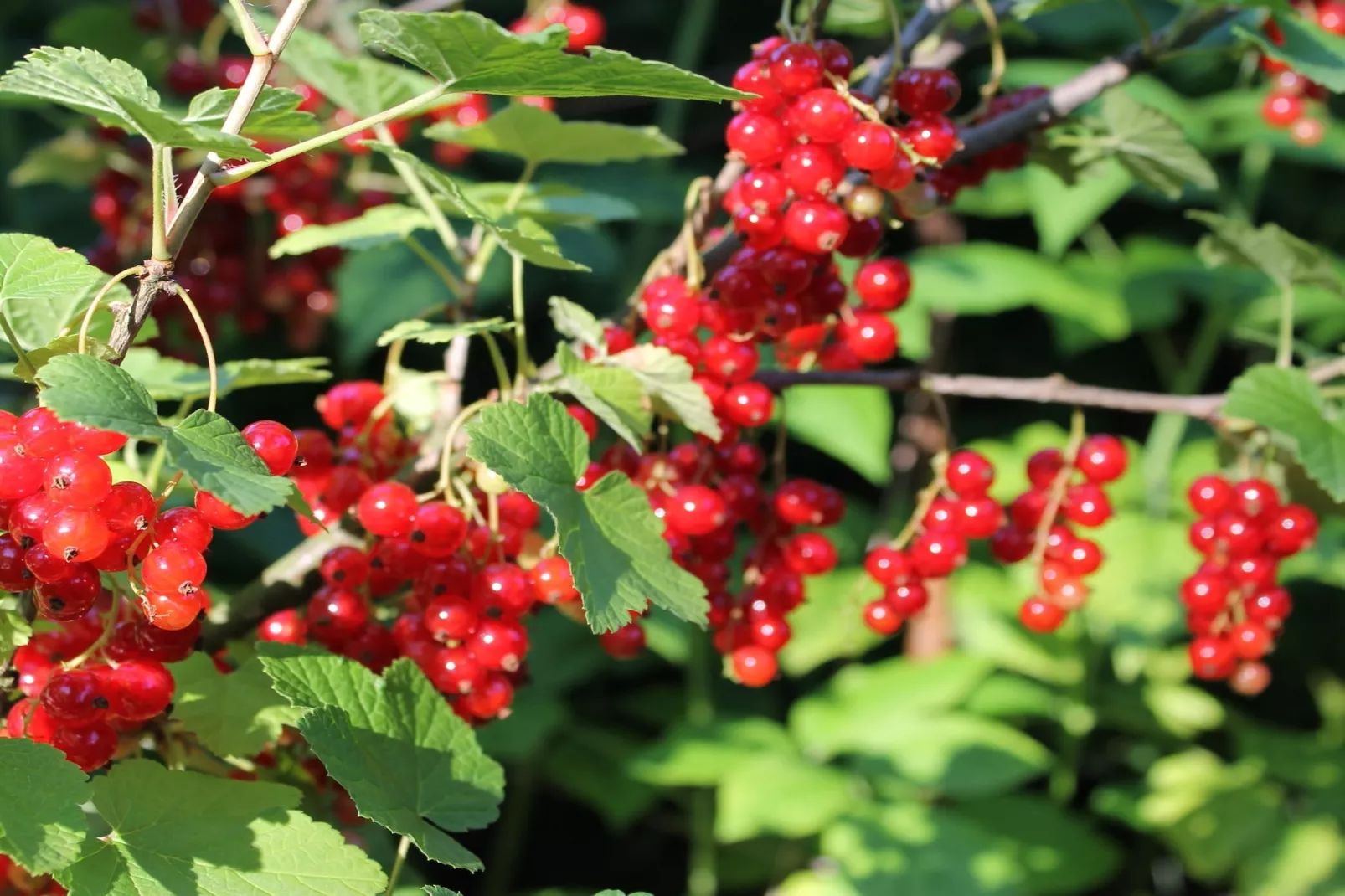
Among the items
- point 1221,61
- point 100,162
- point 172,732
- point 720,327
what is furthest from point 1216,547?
point 1221,61

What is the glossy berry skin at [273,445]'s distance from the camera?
598mm

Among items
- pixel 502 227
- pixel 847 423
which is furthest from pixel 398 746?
pixel 847 423

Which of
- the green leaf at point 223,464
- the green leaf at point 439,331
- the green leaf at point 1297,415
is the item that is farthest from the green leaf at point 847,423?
the green leaf at point 223,464

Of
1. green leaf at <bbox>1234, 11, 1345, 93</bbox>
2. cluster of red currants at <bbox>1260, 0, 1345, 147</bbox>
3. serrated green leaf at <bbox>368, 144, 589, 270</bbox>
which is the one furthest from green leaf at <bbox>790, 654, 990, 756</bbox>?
serrated green leaf at <bbox>368, 144, 589, 270</bbox>

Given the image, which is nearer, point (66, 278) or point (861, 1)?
point (66, 278)

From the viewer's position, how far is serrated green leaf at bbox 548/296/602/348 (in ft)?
2.53

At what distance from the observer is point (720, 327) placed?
0.82 metres

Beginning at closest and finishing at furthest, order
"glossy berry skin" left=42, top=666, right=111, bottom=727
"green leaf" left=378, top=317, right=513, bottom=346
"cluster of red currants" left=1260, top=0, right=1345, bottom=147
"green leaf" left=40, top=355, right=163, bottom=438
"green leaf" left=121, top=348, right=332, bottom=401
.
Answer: "green leaf" left=40, top=355, right=163, bottom=438 → "glossy berry skin" left=42, top=666, right=111, bottom=727 → "green leaf" left=378, top=317, right=513, bottom=346 → "green leaf" left=121, top=348, right=332, bottom=401 → "cluster of red currants" left=1260, top=0, right=1345, bottom=147

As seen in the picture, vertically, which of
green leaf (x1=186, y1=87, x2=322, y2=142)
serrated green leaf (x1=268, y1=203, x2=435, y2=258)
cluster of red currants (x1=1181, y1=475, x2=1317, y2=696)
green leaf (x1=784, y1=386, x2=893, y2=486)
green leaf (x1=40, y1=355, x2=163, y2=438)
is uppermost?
green leaf (x1=186, y1=87, x2=322, y2=142)

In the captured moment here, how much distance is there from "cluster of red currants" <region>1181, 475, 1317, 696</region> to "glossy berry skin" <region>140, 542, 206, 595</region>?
837 millimetres

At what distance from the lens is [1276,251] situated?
3.63 feet

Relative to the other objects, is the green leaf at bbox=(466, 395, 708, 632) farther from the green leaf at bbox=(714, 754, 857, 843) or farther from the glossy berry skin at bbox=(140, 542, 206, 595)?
the green leaf at bbox=(714, 754, 857, 843)

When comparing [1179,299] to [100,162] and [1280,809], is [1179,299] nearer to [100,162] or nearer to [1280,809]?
[1280,809]

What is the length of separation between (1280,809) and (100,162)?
1.91 m
